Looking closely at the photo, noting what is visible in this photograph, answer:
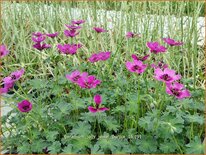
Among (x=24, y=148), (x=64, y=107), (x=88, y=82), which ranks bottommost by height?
(x=24, y=148)

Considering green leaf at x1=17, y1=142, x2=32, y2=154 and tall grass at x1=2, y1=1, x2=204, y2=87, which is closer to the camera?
green leaf at x1=17, y1=142, x2=32, y2=154

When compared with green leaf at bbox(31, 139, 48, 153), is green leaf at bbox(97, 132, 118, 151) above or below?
above

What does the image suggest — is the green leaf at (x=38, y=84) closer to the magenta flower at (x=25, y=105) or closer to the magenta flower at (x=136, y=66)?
the magenta flower at (x=25, y=105)

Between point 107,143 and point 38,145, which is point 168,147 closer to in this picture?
point 107,143

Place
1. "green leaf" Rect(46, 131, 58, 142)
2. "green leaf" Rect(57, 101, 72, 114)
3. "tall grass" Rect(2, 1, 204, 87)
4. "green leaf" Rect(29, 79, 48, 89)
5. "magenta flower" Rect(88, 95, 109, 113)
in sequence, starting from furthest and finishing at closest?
1. "tall grass" Rect(2, 1, 204, 87)
2. "green leaf" Rect(29, 79, 48, 89)
3. "green leaf" Rect(57, 101, 72, 114)
4. "green leaf" Rect(46, 131, 58, 142)
5. "magenta flower" Rect(88, 95, 109, 113)

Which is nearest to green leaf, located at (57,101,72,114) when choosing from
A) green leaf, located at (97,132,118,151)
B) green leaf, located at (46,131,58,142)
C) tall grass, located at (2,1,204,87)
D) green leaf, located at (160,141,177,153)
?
green leaf, located at (46,131,58,142)

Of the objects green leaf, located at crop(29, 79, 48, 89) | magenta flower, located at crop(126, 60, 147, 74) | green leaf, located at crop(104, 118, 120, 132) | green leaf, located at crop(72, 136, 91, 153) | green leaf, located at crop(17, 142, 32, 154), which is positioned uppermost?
magenta flower, located at crop(126, 60, 147, 74)

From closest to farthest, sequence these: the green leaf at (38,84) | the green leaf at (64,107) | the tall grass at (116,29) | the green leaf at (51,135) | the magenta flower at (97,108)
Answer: the magenta flower at (97,108) → the green leaf at (51,135) → the green leaf at (64,107) → the green leaf at (38,84) → the tall grass at (116,29)

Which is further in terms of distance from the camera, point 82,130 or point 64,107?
point 64,107

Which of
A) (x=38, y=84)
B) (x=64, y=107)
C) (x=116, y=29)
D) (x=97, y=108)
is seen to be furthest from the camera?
(x=116, y=29)

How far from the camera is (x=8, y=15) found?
3215mm

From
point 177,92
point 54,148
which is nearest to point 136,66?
point 177,92

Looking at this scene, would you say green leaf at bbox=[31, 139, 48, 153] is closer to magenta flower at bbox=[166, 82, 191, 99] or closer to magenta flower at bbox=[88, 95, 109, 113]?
magenta flower at bbox=[88, 95, 109, 113]

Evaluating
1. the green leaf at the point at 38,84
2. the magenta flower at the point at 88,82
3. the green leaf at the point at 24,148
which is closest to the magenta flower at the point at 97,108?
the magenta flower at the point at 88,82
